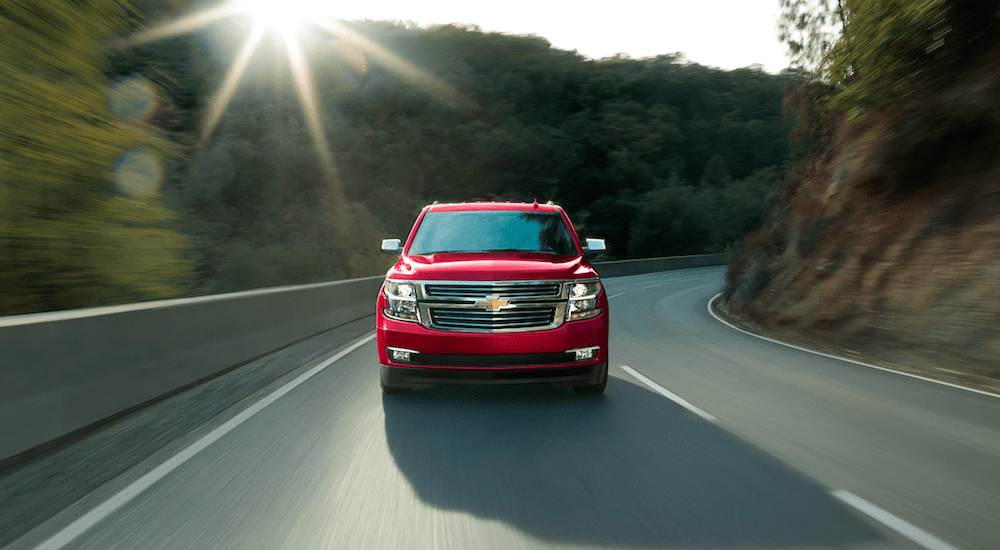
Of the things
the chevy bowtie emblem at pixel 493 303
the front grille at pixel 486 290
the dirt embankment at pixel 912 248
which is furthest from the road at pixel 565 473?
the dirt embankment at pixel 912 248

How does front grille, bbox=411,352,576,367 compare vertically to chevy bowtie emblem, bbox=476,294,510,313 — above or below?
below

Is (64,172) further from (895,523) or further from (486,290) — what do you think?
(895,523)

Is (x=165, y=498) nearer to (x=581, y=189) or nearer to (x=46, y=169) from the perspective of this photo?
(x=46, y=169)

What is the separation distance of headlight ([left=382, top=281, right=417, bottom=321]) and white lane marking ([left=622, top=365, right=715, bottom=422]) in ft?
8.92

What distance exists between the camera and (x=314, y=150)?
5100cm

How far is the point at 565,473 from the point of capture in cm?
559

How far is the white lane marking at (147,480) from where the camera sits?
172 inches

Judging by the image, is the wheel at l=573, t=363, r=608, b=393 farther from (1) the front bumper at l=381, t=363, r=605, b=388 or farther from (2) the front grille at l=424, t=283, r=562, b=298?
(2) the front grille at l=424, t=283, r=562, b=298

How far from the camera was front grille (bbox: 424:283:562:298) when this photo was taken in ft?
25.2

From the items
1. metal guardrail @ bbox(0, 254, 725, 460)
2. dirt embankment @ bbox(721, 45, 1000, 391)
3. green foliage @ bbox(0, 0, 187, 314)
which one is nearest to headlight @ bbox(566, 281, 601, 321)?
metal guardrail @ bbox(0, 254, 725, 460)

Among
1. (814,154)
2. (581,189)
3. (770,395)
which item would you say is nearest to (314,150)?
(581,189)

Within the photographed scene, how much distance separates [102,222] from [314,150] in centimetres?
4072

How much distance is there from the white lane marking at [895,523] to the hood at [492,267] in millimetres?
3446

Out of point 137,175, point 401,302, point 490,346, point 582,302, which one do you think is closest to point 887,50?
point 582,302
